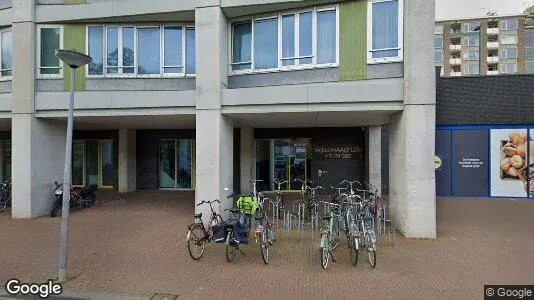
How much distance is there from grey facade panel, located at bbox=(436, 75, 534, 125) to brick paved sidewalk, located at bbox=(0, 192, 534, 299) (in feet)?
18.5

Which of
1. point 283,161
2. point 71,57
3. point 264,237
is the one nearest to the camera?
point 71,57

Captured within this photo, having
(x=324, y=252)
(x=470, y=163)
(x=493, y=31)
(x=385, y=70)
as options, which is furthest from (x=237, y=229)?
(x=493, y=31)

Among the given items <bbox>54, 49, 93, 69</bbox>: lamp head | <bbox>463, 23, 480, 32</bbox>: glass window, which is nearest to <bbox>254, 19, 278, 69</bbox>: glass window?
<bbox>54, 49, 93, 69</bbox>: lamp head

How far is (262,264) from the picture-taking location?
5723 millimetres

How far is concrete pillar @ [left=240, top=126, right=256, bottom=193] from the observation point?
553 inches

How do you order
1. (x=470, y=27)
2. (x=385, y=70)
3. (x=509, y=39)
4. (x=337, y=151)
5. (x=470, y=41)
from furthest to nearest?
(x=470, y=41)
(x=470, y=27)
(x=509, y=39)
(x=337, y=151)
(x=385, y=70)

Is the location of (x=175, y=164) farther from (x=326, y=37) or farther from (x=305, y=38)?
(x=326, y=37)

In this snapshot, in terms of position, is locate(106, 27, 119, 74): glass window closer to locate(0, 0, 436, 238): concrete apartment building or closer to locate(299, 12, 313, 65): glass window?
locate(0, 0, 436, 238): concrete apartment building

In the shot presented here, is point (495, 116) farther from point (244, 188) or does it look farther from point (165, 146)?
point (165, 146)

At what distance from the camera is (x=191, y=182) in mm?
15305

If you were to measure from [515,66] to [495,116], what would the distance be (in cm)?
5505

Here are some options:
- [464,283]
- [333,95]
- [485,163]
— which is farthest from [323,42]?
[485,163]

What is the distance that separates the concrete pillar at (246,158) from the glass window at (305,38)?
6.04 meters

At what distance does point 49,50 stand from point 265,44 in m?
6.26
